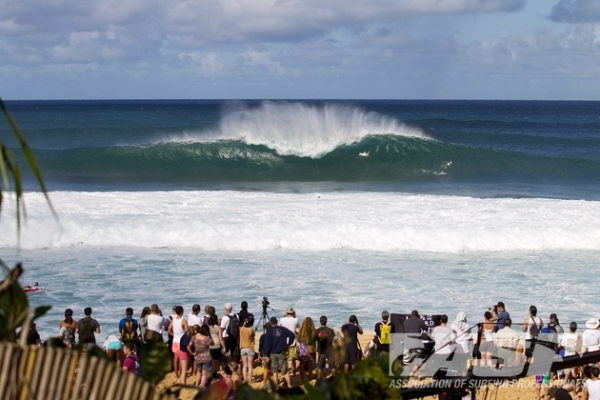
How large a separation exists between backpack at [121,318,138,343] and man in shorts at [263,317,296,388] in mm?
1723

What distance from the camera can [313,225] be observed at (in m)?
17.9

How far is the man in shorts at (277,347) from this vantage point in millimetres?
8977

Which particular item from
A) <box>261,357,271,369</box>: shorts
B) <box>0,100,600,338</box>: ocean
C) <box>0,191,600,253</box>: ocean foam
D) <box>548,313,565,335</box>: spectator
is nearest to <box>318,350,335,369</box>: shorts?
<box>261,357,271,369</box>: shorts

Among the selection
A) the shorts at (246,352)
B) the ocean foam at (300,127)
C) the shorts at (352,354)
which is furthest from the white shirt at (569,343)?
the ocean foam at (300,127)

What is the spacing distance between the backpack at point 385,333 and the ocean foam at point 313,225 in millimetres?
7481

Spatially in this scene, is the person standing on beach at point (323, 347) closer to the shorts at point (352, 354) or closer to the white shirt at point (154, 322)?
the shorts at point (352, 354)

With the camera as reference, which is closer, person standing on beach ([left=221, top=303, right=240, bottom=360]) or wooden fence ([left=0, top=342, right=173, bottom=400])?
wooden fence ([left=0, top=342, right=173, bottom=400])

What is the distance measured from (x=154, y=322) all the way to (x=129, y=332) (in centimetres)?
35

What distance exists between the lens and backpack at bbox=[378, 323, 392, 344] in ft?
29.9

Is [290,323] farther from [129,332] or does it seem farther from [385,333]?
[129,332]

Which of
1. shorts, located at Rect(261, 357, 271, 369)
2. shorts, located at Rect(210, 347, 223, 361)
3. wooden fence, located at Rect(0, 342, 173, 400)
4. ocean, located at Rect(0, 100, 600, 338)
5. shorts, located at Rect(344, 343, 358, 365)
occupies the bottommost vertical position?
shorts, located at Rect(261, 357, 271, 369)

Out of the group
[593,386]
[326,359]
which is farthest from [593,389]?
[326,359]

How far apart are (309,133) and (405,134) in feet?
17.0

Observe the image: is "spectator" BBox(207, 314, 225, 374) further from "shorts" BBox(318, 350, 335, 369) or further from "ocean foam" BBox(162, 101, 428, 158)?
"ocean foam" BBox(162, 101, 428, 158)
